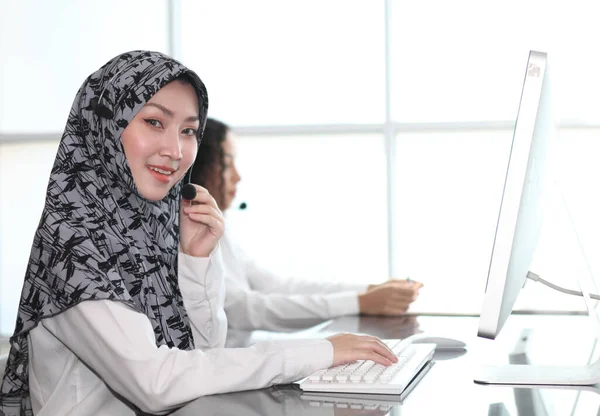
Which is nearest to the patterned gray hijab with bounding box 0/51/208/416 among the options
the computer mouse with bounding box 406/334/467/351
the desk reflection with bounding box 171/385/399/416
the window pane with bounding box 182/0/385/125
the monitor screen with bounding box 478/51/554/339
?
the desk reflection with bounding box 171/385/399/416

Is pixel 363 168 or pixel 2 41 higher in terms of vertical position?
pixel 2 41

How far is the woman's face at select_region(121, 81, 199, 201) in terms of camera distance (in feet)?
5.09

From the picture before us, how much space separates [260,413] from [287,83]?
9.35 feet

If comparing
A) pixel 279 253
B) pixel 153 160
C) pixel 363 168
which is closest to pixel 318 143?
pixel 363 168

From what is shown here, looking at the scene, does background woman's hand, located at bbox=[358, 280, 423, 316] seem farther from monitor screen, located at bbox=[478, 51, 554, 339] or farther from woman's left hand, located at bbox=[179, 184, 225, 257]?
monitor screen, located at bbox=[478, 51, 554, 339]

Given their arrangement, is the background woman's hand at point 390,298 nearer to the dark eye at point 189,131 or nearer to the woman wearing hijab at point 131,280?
the woman wearing hijab at point 131,280

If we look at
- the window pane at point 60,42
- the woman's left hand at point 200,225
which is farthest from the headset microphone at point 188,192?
the window pane at point 60,42

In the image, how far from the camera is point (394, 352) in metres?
1.46

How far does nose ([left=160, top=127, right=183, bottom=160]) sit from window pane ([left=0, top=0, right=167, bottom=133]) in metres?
2.53

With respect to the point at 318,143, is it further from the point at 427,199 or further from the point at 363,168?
the point at 427,199

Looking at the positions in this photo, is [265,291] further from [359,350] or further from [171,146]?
[359,350]

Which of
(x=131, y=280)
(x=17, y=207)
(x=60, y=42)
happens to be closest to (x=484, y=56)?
(x=60, y=42)

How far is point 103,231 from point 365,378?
0.56 metres

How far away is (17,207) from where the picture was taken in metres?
4.15
